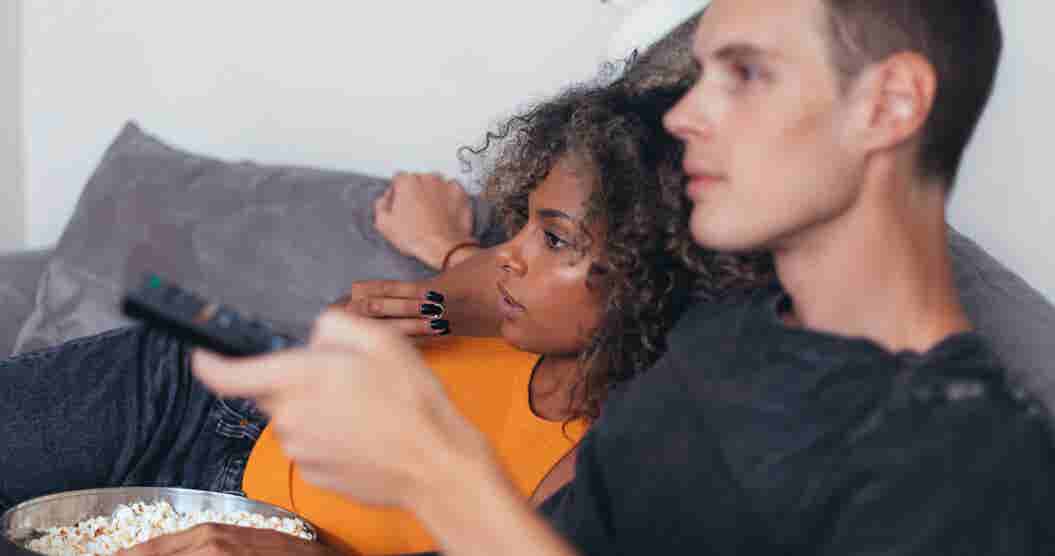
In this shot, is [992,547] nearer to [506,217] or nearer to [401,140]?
[506,217]

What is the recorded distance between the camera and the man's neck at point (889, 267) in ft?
2.89

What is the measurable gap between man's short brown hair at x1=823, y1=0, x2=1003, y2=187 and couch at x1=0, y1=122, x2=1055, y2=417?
38.8 inches

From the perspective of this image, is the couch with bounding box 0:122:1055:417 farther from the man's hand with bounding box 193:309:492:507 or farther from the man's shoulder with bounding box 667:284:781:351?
the man's hand with bounding box 193:309:492:507

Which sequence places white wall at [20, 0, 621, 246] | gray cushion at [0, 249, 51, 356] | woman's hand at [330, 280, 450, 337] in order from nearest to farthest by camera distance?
woman's hand at [330, 280, 450, 337], gray cushion at [0, 249, 51, 356], white wall at [20, 0, 621, 246]

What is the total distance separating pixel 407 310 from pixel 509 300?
150mm

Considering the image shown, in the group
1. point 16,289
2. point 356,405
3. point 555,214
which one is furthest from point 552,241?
point 16,289

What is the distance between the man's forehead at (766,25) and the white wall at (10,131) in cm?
196

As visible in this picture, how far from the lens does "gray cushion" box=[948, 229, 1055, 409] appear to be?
1.33 m

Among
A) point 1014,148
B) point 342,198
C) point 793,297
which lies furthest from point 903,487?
point 342,198

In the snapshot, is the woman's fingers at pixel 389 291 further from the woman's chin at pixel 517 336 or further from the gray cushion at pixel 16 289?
the gray cushion at pixel 16 289

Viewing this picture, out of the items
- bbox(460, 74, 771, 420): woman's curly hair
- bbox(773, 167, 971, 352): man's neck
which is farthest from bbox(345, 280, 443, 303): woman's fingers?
bbox(773, 167, 971, 352): man's neck

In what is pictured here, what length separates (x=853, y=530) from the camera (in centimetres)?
82

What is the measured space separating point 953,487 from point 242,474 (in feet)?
3.23

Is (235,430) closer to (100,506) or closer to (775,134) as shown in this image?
(100,506)
